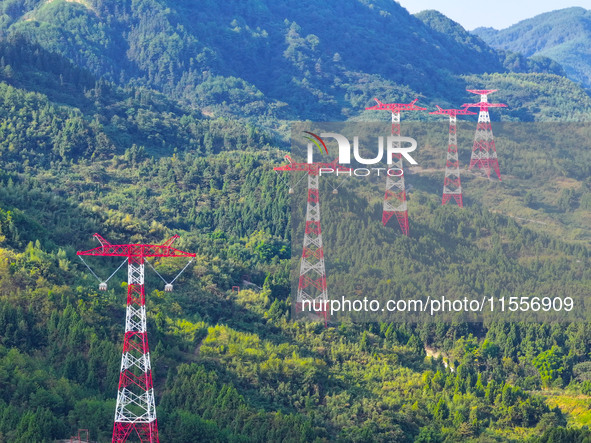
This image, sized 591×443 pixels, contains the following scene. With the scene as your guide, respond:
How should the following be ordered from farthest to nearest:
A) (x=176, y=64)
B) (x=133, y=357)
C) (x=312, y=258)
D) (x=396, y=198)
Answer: (x=176, y=64) → (x=396, y=198) → (x=312, y=258) → (x=133, y=357)

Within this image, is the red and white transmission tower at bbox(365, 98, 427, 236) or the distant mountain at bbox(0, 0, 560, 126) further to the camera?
the distant mountain at bbox(0, 0, 560, 126)

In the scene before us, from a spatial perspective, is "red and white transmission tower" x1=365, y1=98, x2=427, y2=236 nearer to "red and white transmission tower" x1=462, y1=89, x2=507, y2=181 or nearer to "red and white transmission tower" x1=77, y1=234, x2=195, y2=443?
"red and white transmission tower" x1=462, y1=89, x2=507, y2=181

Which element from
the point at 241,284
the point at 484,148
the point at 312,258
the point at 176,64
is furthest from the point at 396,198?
the point at 176,64

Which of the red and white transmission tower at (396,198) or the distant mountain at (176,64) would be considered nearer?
the red and white transmission tower at (396,198)

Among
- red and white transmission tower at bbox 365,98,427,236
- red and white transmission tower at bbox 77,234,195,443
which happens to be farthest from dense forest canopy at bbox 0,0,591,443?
red and white transmission tower at bbox 77,234,195,443

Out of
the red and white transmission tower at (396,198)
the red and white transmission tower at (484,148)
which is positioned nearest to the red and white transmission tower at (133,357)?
the red and white transmission tower at (396,198)

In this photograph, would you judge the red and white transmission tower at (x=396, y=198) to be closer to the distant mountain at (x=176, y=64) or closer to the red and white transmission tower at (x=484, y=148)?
the red and white transmission tower at (x=484, y=148)

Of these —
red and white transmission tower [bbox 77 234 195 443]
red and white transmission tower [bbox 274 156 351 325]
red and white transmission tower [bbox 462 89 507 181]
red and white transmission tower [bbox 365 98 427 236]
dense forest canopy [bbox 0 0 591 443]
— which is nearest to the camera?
red and white transmission tower [bbox 77 234 195 443]

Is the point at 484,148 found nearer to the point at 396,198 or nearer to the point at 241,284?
the point at 396,198

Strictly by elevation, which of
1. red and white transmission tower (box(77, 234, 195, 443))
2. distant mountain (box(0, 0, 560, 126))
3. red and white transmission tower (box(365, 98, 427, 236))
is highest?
distant mountain (box(0, 0, 560, 126))
